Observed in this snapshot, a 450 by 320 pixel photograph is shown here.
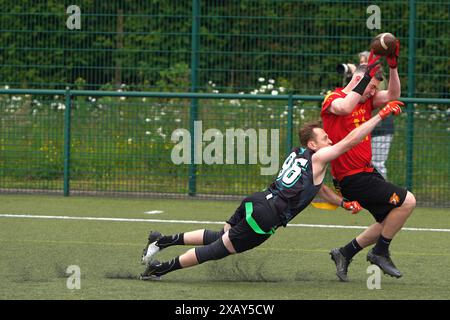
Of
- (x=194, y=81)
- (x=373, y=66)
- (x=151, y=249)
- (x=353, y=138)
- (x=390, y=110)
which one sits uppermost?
(x=194, y=81)

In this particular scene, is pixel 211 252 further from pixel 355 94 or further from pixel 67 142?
pixel 67 142

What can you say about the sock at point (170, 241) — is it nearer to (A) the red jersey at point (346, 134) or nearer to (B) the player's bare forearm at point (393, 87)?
(A) the red jersey at point (346, 134)

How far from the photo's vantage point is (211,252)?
25.8 feet

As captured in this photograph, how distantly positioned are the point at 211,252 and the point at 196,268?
0.99 m

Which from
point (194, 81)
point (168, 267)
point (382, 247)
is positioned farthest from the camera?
point (194, 81)

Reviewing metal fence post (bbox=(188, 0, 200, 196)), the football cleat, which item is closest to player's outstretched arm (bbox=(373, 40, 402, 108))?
the football cleat

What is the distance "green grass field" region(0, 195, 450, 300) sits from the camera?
7.65m

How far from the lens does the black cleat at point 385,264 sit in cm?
822

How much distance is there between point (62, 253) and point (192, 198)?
5.18 meters

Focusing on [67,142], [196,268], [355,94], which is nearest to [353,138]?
[355,94]

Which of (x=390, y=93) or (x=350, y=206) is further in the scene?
(x=390, y=93)

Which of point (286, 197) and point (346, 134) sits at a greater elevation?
point (346, 134)
